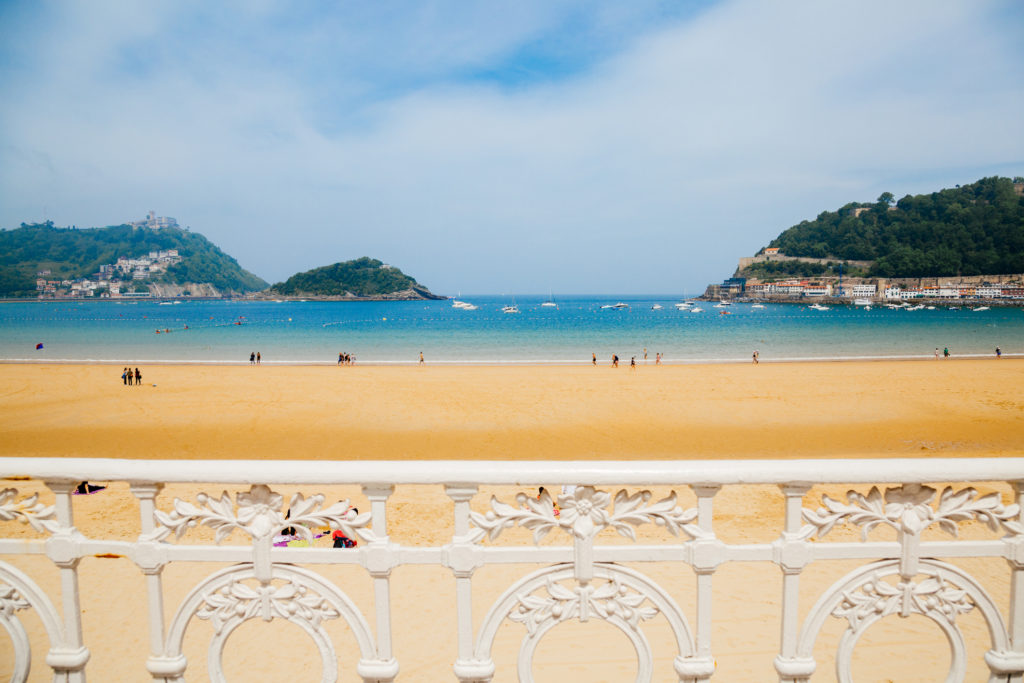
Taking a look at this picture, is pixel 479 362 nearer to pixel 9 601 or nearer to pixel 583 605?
pixel 9 601

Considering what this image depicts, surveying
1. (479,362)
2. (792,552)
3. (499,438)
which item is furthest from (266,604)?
(479,362)

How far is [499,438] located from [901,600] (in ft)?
41.1

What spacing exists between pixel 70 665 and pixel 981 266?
163726 millimetres

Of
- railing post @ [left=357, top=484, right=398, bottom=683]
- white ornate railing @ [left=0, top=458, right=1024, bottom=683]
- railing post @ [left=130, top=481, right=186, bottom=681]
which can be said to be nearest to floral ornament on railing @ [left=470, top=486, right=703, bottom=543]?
white ornate railing @ [left=0, top=458, right=1024, bottom=683]

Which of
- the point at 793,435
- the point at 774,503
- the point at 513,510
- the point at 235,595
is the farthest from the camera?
the point at 793,435

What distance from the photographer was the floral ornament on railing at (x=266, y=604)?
1735 mm

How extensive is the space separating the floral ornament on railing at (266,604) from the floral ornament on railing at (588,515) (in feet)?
1.99

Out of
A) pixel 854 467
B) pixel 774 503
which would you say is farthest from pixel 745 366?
pixel 854 467

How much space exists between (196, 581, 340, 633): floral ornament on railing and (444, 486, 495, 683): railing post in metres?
0.43

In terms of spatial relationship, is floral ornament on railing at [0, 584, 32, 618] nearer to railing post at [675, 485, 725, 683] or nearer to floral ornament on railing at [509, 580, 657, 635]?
floral ornament on railing at [509, 580, 657, 635]

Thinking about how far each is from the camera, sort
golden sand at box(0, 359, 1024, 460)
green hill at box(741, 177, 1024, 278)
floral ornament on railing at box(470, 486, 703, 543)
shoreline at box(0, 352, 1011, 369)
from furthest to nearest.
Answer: green hill at box(741, 177, 1024, 278), shoreline at box(0, 352, 1011, 369), golden sand at box(0, 359, 1024, 460), floral ornament on railing at box(470, 486, 703, 543)

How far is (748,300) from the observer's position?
16450 cm

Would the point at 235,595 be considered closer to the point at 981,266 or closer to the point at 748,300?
the point at 981,266

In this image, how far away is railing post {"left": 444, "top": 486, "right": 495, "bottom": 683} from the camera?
1671 millimetres
